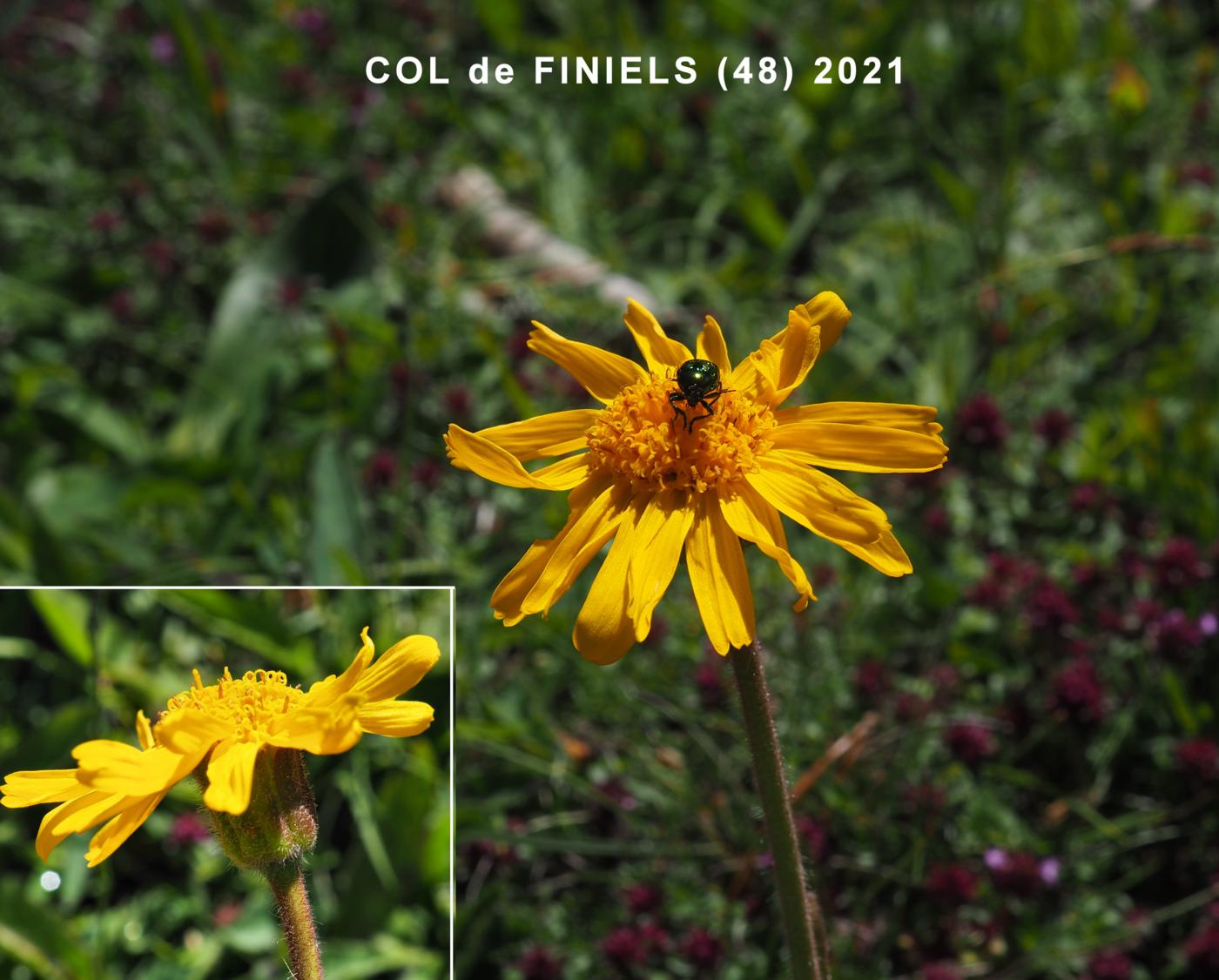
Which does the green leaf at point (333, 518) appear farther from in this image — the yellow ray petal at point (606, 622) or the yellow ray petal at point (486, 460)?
the yellow ray petal at point (606, 622)

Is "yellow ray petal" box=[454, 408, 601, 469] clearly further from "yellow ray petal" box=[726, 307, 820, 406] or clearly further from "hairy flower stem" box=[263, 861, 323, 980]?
"hairy flower stem" box=[263, 861, 323, 980]

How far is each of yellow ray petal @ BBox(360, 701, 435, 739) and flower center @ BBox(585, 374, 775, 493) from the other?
37 centimetres

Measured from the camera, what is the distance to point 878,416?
149 cm

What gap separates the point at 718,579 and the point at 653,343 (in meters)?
0.41

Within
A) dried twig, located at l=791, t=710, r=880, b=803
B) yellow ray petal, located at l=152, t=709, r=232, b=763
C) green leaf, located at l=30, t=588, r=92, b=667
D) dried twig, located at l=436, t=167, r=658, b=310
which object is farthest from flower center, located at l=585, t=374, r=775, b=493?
dried twig, located at l=436, t=167, r=658, b=310

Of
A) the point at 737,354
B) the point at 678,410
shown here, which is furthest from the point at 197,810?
the point at 737,354

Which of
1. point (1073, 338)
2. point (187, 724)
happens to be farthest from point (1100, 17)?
point (187, 724)

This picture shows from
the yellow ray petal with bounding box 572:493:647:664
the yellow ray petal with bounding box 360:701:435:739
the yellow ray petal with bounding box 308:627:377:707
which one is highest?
the yellow ray petal with bounding box 572:493:647:664

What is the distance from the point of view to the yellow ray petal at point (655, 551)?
1334 mm

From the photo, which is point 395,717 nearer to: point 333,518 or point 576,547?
point 576,547

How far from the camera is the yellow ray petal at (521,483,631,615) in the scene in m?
1.41

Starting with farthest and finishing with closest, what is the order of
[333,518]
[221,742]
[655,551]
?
[333,518], [655,551], [221,742]

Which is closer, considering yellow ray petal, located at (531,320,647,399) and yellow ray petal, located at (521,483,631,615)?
yellow ray petal, located at (521,483,631,615)

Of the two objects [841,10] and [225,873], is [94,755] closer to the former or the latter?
[225,873]
